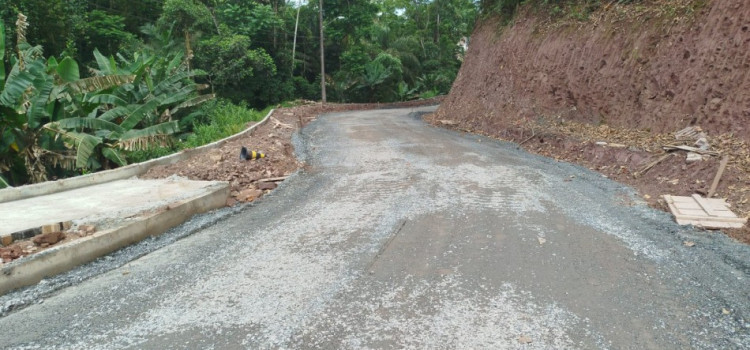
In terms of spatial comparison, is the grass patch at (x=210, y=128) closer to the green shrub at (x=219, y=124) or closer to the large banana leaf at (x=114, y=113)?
the green shrub at (x=219, y=124)

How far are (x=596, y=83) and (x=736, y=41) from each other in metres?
3.73

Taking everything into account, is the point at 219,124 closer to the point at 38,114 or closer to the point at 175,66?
the point at 175,66

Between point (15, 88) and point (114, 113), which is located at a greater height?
point (15, 88)

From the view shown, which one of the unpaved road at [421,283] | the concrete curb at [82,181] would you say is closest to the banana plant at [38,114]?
the concrete curb at [82,181]

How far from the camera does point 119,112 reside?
1266cm

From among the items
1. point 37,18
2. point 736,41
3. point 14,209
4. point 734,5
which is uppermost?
point 37,18

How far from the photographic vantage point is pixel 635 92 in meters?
11.5

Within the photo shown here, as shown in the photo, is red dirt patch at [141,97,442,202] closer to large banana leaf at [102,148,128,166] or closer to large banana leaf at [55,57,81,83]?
large banana leaf at [102,148,128,166]

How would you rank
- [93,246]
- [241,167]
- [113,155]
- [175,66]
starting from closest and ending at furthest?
[93,246] < [241,167] < [113,155] < [175,66]

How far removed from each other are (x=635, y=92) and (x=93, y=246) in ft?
38.0

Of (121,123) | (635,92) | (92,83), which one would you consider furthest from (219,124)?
(635,92)

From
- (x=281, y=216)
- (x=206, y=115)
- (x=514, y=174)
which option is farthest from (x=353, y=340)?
(x=206, y=115)

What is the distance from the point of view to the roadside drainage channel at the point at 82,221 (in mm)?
4758

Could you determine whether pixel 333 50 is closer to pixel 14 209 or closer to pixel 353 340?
pixel 14 209
